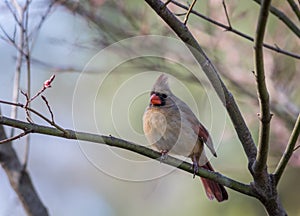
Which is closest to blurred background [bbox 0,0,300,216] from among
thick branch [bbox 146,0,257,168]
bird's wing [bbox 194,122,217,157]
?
bird's wing [bbox 194,122,217,157]

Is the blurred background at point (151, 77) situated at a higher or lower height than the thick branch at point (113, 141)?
higher

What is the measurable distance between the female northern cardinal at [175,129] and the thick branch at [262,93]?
77 cm

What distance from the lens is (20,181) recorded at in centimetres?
306

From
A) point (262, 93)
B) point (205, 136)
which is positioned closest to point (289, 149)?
point (262, 93)

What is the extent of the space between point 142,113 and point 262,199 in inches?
48.0

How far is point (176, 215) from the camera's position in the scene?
5.60 metres

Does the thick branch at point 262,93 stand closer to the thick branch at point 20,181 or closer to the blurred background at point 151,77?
the blurred background at point 151,77

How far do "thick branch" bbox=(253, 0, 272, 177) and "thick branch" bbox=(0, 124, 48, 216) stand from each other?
1.14 metres

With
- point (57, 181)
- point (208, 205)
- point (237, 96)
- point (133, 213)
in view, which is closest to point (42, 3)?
point (237, 96)

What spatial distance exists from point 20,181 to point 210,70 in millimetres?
1208

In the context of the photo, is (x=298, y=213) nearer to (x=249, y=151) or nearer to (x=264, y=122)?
(x=249, y=151)

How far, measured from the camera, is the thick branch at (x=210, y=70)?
7.27ft

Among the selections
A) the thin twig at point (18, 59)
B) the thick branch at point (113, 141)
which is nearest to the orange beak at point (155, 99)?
the thin twig at point (18, 59)

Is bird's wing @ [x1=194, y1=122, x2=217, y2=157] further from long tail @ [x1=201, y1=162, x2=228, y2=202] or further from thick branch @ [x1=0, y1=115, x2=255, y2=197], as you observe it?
thick branch @ [x1=0, y1=115, x2=255, y2=197]
